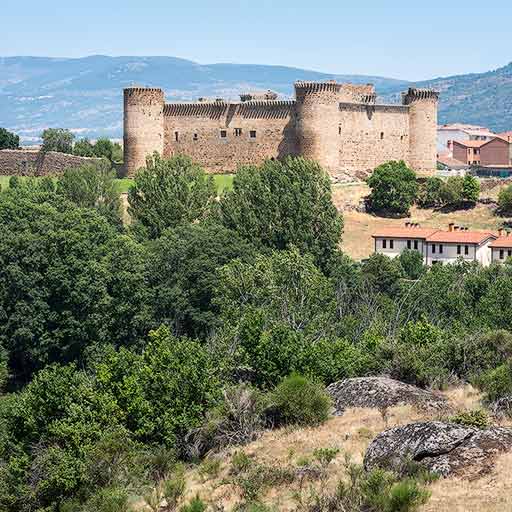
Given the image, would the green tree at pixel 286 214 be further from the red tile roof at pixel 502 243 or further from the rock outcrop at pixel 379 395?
the rock outcrop at pixel 379 395

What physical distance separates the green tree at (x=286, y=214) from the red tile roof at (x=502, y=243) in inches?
359

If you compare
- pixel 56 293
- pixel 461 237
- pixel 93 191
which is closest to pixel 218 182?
pixel 93 191

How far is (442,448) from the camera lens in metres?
17.8

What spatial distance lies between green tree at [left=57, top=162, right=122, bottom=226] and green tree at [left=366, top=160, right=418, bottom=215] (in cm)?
1474

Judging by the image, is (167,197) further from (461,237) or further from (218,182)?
(461,237)

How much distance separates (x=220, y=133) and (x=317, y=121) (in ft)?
20.2

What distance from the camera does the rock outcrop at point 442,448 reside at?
1742 centimetres

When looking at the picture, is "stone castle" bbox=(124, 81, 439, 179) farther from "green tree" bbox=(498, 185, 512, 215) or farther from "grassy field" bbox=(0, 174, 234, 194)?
"green tree" bbox=(498, 185, 512, 215)

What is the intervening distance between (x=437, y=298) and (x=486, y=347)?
14571 millimetres

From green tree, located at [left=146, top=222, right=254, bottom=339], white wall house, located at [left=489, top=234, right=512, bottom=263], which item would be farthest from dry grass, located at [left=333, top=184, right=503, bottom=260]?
green tree, located at [left=146, top=222, right=254, bottom=339]

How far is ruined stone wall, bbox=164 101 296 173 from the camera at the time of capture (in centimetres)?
6519

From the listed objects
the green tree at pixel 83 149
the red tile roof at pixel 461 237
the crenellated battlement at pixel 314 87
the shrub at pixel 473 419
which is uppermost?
the crenellated battlement at pixel 314 87

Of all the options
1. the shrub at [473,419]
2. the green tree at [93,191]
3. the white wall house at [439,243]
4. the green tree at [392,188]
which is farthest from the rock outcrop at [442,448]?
the green tree at [392,188]

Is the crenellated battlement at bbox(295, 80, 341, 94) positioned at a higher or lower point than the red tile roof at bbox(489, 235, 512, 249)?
higher
